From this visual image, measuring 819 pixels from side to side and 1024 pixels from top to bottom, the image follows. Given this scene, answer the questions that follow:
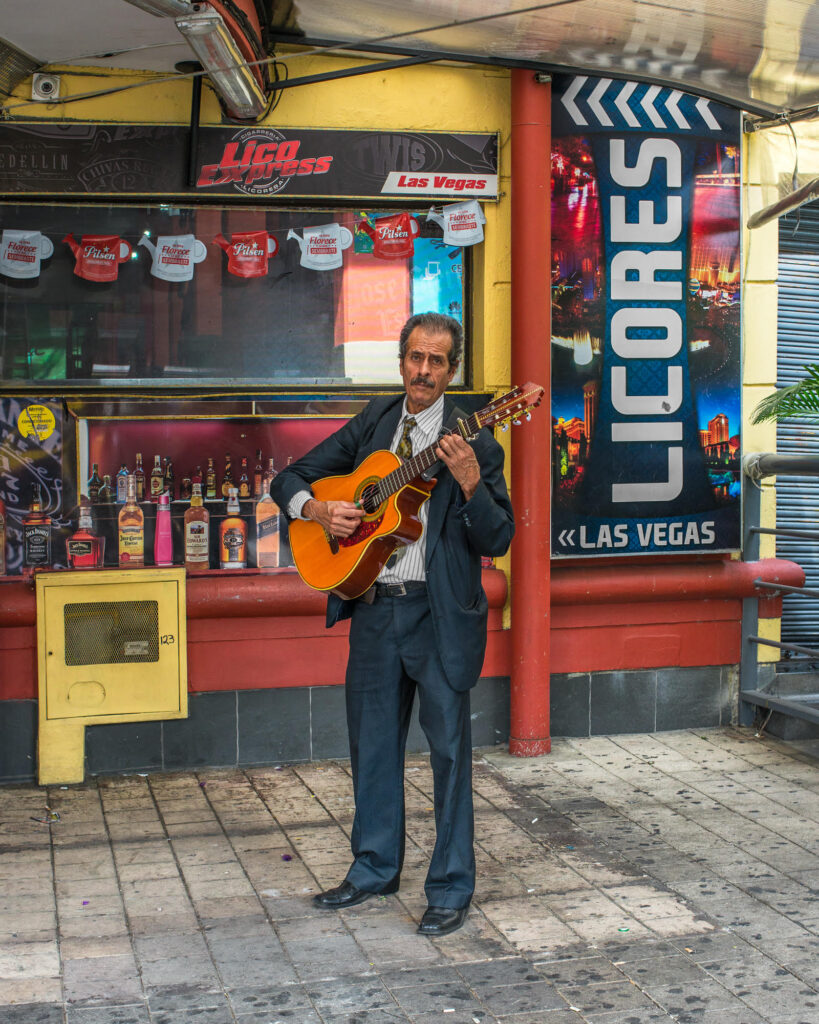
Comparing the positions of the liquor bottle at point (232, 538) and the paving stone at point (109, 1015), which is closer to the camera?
the paving stone at point (109, 1015)

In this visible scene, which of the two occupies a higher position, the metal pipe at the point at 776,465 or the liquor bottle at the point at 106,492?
the metal pipe at the point at 776,465

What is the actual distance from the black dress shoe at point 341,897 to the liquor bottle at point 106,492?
252 centimetres

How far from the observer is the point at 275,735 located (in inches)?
244

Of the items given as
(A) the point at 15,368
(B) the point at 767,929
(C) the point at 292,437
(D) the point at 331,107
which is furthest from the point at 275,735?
(D) the point at 331,107

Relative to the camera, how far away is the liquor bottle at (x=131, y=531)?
6098 mm

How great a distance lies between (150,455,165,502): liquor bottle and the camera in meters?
6.15

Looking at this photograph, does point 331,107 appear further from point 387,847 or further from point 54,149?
point 387,847

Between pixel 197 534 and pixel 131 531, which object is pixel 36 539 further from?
pixel 197 534

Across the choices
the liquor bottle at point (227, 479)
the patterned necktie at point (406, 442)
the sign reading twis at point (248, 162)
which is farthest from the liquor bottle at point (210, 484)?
the patterned necktie at point (406, 442)

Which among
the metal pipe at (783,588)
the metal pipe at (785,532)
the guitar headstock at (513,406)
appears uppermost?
the guitar headstock at (513,406)

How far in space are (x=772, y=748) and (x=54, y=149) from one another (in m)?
4.76

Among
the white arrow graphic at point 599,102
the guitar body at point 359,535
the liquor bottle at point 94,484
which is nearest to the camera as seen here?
the guitar body at point 359,535

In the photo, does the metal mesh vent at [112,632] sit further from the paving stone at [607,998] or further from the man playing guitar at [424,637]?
the paving stone at [607,998]

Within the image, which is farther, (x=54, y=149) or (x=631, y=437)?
(x=631, y=437)
